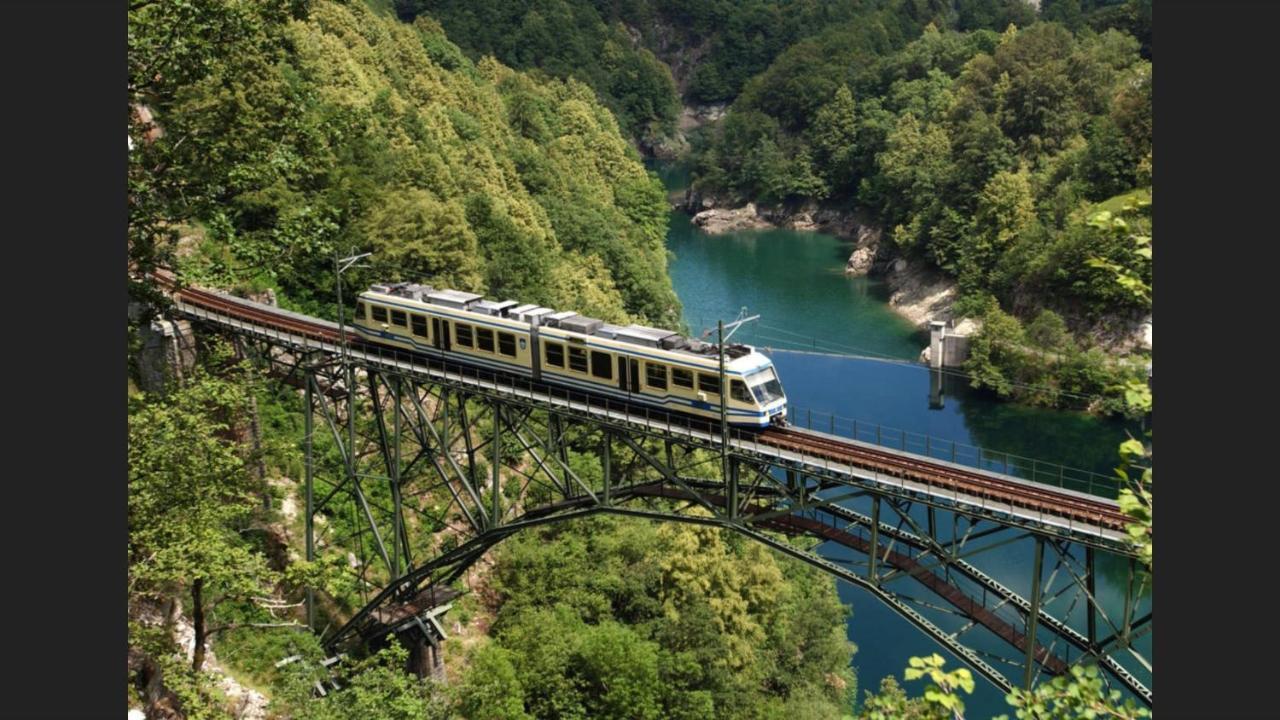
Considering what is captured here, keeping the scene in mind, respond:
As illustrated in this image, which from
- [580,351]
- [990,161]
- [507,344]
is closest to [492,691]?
[507,344]

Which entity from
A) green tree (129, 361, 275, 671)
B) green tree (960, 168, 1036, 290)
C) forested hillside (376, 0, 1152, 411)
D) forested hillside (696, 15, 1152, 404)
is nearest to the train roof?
green tree (129, 361, 275, 671)

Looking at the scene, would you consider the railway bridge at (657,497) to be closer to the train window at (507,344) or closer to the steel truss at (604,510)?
the steel truss at (604,510)

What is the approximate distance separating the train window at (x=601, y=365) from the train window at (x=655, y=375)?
3.97 ft

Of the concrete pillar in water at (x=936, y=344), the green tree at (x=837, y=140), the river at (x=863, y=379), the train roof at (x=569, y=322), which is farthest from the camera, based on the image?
the green tree at (x=837, y=140)

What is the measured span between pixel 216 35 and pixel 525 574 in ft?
89.4

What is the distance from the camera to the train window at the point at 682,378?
33.3 m

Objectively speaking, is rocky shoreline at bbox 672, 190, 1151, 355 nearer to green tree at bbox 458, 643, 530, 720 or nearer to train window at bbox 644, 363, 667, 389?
green tree at bbox 458, 643, 530, 720

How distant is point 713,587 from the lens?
1747 inches

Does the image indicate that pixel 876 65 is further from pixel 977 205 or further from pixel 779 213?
pixel 977 205

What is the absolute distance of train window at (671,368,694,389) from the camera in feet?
109

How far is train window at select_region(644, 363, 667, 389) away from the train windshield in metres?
2.56

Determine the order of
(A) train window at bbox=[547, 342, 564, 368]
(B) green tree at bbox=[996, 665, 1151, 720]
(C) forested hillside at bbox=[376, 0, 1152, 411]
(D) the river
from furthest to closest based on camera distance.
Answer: (C) forested hillside at bbox=[376, 0, 1152, 411]
(D) the river
(A) train window at bbox=[547, 342, 564, 368]
(B) green tree at bbox=[996, 665, 1151, 720]

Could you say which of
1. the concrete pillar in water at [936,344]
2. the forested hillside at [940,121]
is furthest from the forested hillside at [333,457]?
the concrete pillar in water at [936,344]

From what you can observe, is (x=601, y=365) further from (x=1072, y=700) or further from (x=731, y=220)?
(x=731, y=220)
